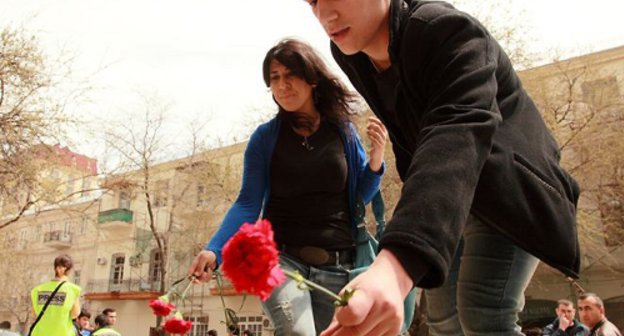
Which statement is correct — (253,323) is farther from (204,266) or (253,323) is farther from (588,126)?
(204,266)

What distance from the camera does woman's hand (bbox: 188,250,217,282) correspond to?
2.27 metres

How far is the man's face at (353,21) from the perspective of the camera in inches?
62.5

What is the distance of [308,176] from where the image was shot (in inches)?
113

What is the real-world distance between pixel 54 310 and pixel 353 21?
21.8 ft

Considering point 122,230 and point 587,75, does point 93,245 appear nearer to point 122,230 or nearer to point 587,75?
point 122,230

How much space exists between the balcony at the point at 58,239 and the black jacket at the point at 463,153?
150 ft

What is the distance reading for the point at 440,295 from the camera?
2.03 m

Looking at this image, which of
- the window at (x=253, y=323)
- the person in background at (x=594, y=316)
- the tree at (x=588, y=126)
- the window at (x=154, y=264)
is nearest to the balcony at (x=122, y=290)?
the window at (x=154, y=264)

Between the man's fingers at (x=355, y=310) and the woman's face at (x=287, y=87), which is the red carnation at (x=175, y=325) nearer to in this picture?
the woman's face at (x=287, y=87)

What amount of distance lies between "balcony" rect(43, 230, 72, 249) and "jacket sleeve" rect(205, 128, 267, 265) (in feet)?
146

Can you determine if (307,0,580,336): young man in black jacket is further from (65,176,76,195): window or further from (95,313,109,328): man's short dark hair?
(65,176,76,195): window

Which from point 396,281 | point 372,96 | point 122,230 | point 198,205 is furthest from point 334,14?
point 122,230

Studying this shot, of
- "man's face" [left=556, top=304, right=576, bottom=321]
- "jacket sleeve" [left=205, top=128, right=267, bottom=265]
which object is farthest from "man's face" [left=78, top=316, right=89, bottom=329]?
"jacket sleeve" [left=205, top=128, right=267, bottom=265]

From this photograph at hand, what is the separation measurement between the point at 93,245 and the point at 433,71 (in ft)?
143
